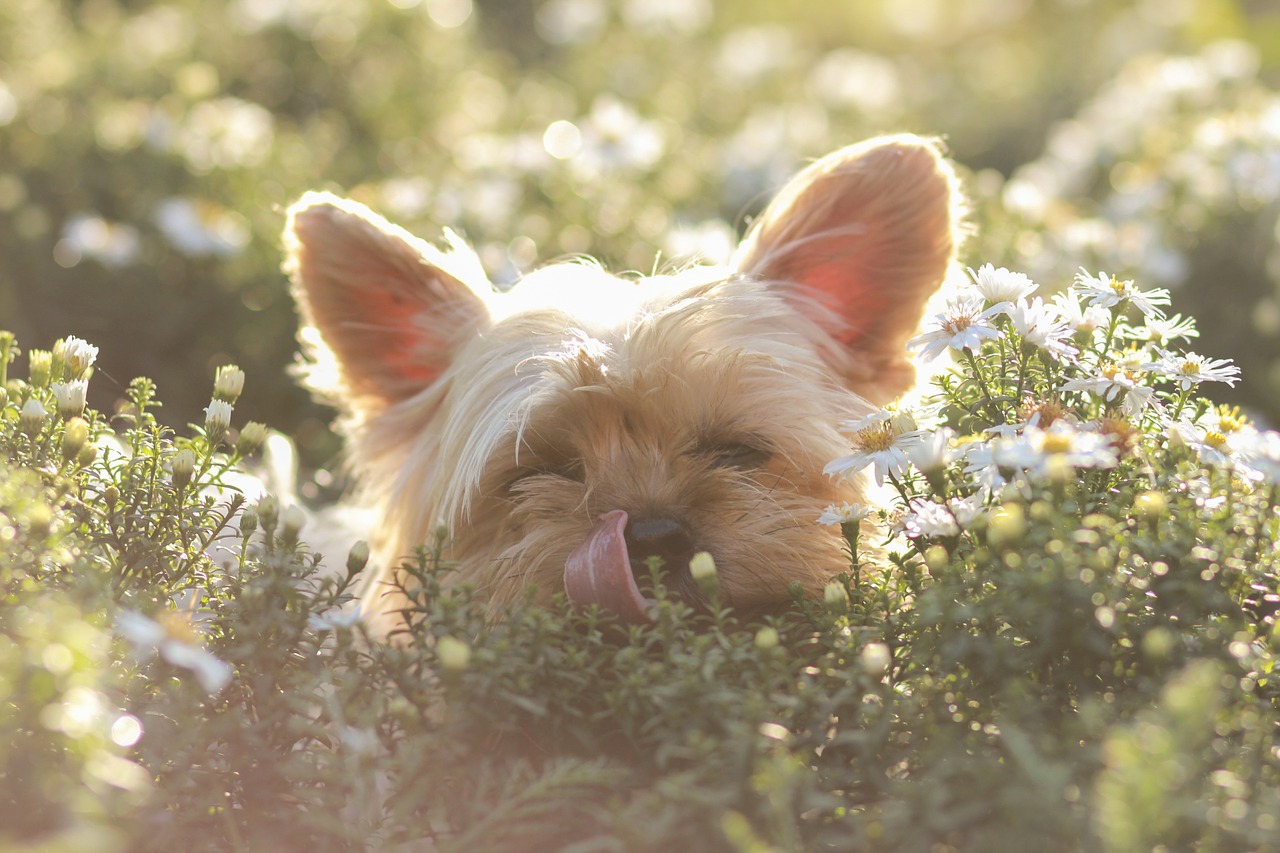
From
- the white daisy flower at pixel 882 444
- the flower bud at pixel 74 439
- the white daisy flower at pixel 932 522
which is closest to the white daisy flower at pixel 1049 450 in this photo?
the white daisy flower at pixel 932 522

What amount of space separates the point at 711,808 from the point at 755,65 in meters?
8.47

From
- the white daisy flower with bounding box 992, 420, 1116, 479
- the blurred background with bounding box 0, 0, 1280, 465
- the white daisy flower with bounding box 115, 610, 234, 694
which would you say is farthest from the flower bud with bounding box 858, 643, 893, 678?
the blurred background with bounding box 0, 0, 1280, 465

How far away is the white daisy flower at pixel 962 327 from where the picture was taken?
2359 mm

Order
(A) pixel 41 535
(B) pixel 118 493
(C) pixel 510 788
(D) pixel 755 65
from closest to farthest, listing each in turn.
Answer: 1. (C) pixel 510 788
2. (A) pixel 41 535
3. (B) pixel 118 493
4. (D) pixel 755 65

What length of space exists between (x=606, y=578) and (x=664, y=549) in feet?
0.92

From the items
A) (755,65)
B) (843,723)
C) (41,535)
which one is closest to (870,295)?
(843,723)

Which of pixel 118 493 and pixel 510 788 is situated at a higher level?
pixel 118 493

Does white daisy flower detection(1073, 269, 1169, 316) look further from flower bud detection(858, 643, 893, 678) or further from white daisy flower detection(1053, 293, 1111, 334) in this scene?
flower bud detection(858, 643, 893, 678)

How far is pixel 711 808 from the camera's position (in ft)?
5.42

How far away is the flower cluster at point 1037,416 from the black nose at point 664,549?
0.41 meters

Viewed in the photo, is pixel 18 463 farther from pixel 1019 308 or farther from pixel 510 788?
pixel 1019 308

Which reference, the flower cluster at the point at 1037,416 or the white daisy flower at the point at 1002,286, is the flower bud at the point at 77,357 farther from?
the white daisy flower at the point at 1002,286

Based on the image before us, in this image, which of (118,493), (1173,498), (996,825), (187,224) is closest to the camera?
(996,825)

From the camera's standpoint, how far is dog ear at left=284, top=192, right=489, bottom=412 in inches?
131
